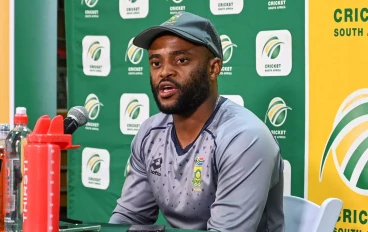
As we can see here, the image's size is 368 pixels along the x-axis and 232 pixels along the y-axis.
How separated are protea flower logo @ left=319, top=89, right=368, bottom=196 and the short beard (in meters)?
0.67

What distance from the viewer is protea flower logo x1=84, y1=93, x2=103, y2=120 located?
305cm

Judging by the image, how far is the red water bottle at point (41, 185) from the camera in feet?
4.17

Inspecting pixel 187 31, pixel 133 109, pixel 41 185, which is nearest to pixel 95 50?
pixel 133 109

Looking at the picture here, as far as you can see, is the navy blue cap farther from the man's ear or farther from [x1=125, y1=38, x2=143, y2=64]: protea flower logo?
[x1=125, y1=38, x2=143, y2=64]: protea flower logo

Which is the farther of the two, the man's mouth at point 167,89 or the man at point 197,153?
the man's mouth at point 167,89

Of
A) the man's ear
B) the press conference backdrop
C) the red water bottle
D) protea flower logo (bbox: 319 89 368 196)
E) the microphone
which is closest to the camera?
the red water bottle

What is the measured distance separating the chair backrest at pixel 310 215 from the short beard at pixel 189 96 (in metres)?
0.40

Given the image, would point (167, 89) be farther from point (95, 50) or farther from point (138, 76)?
point (95, 50)

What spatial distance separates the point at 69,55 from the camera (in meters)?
3.14

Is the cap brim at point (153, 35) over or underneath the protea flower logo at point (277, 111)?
over

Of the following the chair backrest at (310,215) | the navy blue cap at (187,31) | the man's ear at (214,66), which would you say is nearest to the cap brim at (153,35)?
the navy blue cap at (187,31)

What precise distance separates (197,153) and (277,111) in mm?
753

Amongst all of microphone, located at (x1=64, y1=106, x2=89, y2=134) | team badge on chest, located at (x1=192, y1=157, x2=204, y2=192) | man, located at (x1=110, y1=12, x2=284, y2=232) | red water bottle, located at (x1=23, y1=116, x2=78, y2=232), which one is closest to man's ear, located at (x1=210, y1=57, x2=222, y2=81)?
man, located at (x1=110, y1=12, x2=284, y2=232)

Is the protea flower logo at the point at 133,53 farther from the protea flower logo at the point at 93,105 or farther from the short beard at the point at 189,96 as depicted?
the short beard at the point at 189,96
